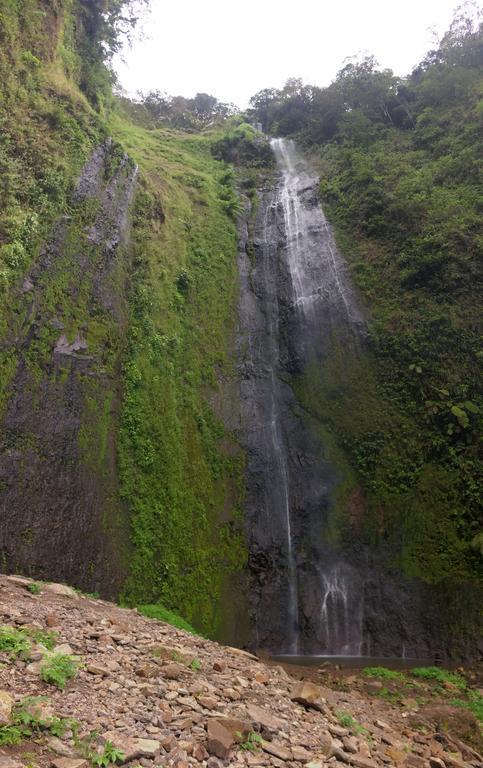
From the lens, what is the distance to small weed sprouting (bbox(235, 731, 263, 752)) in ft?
13.4

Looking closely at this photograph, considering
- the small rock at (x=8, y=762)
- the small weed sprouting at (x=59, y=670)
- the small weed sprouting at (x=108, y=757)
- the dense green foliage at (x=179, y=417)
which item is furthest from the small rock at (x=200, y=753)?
the dense green foliage at (x=179, y=417)

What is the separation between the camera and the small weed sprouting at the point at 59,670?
4086 millimetres

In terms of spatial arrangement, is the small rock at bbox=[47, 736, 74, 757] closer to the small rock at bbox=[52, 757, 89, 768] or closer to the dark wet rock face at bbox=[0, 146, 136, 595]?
the small rock at bbox=[52, 757, 89, 768]

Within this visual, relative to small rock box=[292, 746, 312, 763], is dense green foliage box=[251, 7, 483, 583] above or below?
above

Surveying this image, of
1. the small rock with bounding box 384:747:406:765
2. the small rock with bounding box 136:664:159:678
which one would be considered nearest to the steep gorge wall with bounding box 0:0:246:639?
the small rock with bounding box 136:664:159:678

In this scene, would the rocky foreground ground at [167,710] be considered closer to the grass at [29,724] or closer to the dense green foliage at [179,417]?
the grass at [29,724]

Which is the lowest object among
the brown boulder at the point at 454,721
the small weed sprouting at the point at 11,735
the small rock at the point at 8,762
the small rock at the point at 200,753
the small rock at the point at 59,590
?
the brown boulder at the point at 454,721

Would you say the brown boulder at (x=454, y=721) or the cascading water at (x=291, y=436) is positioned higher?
the cascading water at (x=291, y=436)

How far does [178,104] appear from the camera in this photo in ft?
121

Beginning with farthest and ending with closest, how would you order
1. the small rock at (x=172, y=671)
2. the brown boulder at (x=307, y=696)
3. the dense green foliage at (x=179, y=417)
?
1. the dense green foliage at (x=179, y=417)
2. the brown boulder at (x=307, y=696)
3. the small rock at (x=172, y=671)

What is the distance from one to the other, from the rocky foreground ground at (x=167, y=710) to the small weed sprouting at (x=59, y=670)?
1.7 inches

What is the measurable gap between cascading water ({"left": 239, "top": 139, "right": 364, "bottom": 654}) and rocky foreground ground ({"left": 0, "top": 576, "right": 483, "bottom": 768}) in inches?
144

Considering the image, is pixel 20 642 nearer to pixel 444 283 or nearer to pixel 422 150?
pixel 444 283

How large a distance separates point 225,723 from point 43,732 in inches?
65.0
